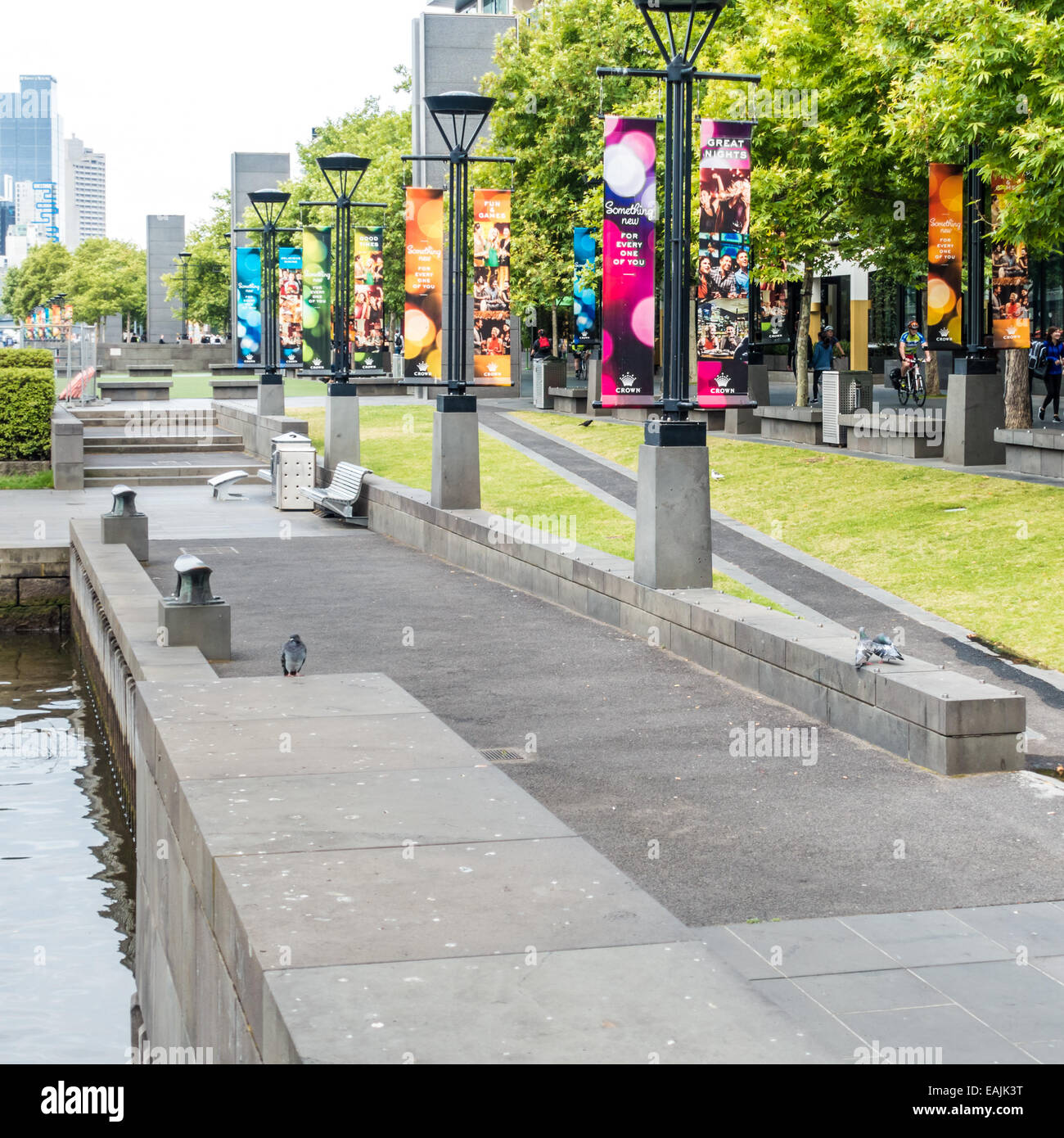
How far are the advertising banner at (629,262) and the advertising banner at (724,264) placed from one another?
0.55 meters

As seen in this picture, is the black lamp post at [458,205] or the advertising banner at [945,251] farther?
the advertising banner at [945,251]

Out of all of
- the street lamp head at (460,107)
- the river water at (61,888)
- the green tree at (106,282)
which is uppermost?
the green tree at (106,282)

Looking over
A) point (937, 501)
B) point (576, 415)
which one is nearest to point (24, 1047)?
point (937, 501)

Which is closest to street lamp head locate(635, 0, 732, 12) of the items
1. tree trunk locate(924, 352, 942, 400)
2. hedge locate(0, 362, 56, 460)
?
hedge locate(0, 362, 56, 460)

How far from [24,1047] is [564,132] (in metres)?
37.7

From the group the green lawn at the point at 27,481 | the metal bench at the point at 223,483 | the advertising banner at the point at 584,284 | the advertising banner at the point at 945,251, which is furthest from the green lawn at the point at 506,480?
the advertising banner at the point at 945,251

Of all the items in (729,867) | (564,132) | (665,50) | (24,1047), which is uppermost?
(564,132)

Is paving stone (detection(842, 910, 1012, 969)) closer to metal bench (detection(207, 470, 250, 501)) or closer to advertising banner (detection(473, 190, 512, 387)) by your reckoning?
advertising banner (detection(473, 190, 512, 387))

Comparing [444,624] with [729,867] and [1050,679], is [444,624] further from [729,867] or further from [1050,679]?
[729,867]

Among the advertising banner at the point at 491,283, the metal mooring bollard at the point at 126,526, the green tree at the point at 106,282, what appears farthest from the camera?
the green tree at the point at 106,282

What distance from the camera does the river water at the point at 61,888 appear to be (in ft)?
29.3

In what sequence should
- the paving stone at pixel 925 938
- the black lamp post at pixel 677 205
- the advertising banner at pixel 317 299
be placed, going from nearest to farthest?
the paving stone at pixel 925 938
the black lamp post at pixel 677 205
the advertising banner at pixel 317 299

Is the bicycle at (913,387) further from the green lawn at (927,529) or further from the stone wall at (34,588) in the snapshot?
the stone wall at (34,588)
